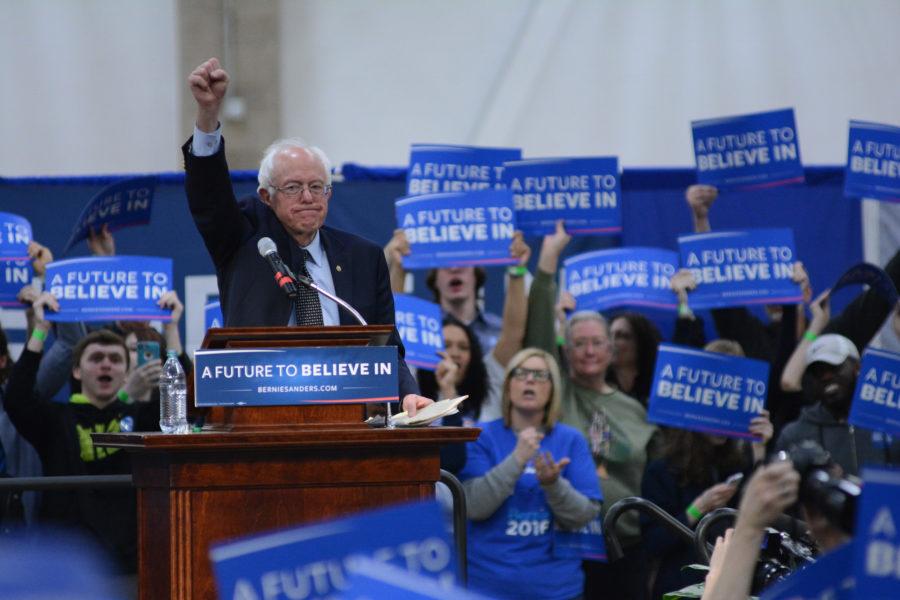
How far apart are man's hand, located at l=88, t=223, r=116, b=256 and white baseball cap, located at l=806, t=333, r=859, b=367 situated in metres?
2.84

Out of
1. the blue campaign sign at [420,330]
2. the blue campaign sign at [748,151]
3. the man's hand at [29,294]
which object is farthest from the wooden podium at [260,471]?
the blue campaign sign at [748,151]

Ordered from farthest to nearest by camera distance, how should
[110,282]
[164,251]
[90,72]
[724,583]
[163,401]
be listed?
[90,72], [164,251], [110,282], [163,401], [724,583]

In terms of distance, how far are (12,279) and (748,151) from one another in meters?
3.08

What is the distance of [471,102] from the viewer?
8188 mm

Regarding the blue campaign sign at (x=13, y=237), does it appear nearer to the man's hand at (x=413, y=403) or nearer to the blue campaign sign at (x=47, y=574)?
the man's hand at (x=413, y=403)

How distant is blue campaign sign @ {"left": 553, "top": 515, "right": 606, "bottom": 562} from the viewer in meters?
4.98

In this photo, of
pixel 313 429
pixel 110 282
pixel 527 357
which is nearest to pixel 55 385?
pixel 110 282

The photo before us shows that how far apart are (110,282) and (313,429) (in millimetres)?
2770

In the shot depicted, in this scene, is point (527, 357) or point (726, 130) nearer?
point (527, 357)

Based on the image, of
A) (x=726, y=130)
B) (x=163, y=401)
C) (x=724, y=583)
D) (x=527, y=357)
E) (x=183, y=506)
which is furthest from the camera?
(x=726, y=130)

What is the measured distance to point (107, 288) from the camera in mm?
5531

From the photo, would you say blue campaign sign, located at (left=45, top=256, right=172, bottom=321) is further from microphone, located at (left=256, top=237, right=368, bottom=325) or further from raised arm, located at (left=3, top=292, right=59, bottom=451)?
microphone, located at (left=256, top=237, right=368, bottom=325)

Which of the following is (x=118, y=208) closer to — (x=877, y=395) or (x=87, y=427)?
(x=87, y=427)

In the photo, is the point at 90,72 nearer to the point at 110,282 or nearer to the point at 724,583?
the point at 110,282
